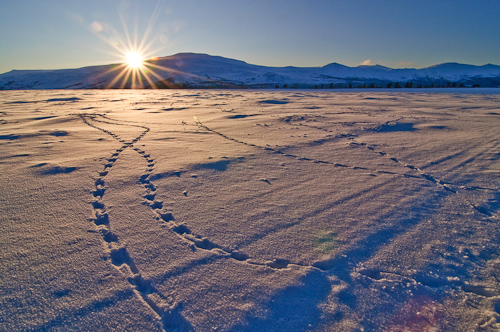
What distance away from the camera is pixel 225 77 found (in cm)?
2952

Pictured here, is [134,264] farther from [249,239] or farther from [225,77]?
[225,77]

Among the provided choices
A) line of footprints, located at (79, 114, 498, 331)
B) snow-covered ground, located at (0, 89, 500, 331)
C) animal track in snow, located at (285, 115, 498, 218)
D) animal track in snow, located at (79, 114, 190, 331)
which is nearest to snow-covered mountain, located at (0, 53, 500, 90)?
animal track in snow, located at (285, 115, 498, 218)

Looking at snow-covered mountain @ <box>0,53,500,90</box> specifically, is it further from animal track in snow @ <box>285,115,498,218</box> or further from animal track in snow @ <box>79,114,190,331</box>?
animal track in snow @ <box>79,114,190,331</box>

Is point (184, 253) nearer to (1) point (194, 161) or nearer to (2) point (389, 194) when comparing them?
(1) point (194, 161)

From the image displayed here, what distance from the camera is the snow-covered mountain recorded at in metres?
24.1

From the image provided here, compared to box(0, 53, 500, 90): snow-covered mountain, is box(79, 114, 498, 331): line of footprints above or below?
below

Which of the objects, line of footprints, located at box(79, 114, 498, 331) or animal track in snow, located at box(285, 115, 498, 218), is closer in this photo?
line of footprints, located at box(79, 114, 498, 331)

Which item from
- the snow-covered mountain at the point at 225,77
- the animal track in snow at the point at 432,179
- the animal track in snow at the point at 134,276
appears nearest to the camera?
the animal track in snow at the point at 134,276

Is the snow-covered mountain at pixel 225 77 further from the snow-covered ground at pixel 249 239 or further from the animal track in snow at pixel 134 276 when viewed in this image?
the animal track in snow at pixel 134 276

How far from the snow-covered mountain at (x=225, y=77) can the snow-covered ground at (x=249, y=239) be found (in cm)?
1718

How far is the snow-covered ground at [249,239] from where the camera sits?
100cm

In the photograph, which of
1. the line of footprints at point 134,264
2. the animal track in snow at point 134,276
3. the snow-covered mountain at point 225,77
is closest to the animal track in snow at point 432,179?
the line of footprints at point 134,264

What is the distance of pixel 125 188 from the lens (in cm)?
196

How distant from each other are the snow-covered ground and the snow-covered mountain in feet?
56.4
